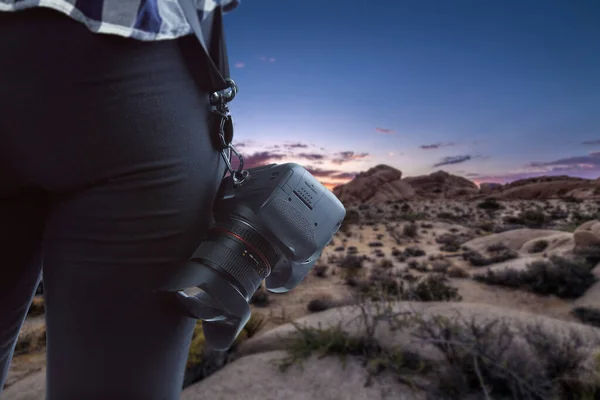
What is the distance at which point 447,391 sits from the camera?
2.43m

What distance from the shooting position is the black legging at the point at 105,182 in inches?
23.0

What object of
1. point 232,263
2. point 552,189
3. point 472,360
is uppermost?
point 232,263

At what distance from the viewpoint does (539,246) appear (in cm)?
868

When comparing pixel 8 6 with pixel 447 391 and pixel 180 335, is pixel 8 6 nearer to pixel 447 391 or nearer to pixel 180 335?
pixel 180 335

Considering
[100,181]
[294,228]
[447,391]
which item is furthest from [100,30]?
[447,391]

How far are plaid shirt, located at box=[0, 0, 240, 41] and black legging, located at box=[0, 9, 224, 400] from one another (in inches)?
1.0

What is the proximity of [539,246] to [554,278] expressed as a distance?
3622 millimetres

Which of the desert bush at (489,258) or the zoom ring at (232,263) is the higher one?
the zoom ring at (232,263)

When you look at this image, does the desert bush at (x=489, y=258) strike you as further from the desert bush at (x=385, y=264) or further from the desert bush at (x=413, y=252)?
the desert bush at (x=385, y=264)

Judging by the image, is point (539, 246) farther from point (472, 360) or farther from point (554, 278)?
point (472, 360)

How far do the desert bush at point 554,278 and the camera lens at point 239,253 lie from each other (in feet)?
19.3

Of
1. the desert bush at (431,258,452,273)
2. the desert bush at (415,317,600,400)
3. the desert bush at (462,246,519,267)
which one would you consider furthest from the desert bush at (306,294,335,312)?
the desert bush at (462,246,519,267)

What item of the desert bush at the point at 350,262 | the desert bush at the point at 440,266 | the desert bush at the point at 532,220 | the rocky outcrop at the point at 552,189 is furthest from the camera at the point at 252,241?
the rocky outcrop at the point at 552,189

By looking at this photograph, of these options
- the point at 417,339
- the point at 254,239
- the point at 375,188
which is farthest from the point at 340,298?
the point at 375,188
